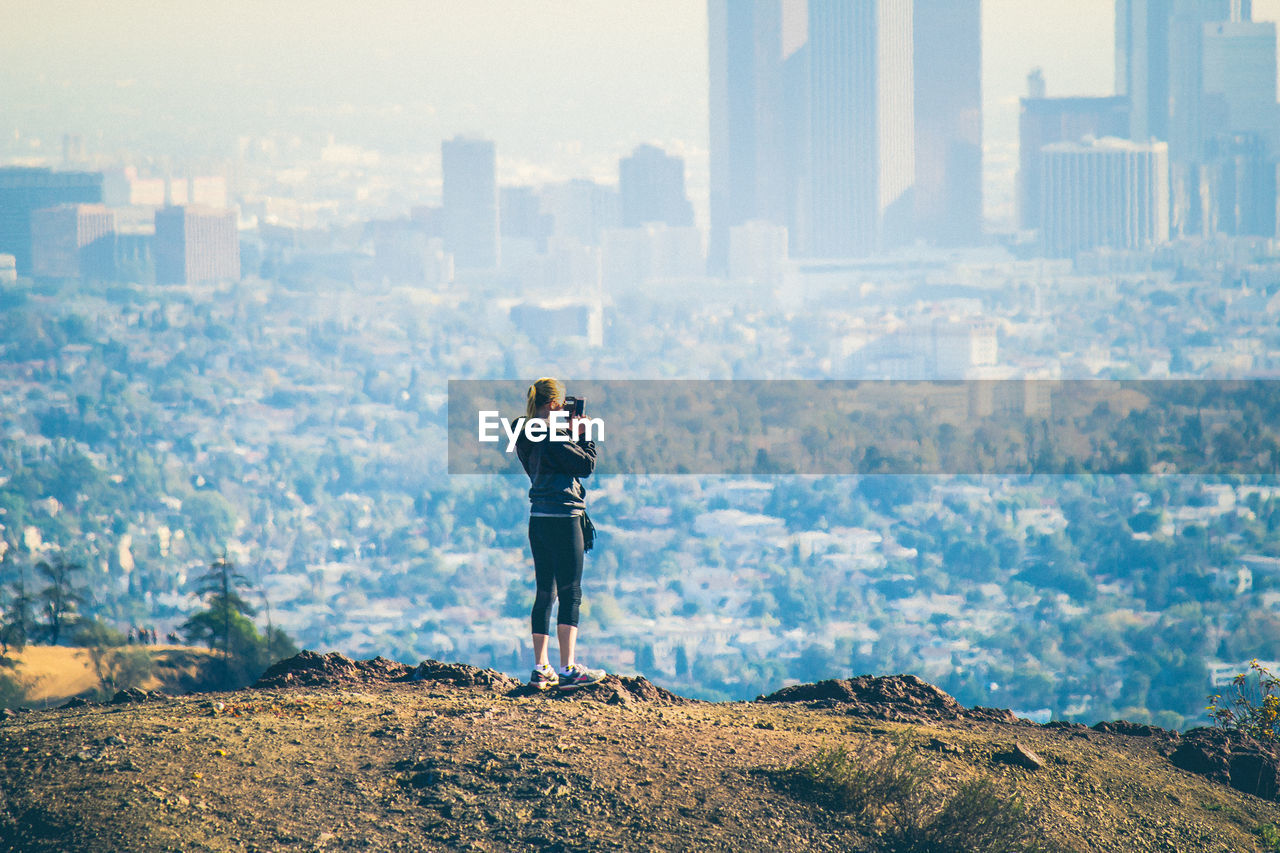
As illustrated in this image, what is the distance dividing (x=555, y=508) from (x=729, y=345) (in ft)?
292

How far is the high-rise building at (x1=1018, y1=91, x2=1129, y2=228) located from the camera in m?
128

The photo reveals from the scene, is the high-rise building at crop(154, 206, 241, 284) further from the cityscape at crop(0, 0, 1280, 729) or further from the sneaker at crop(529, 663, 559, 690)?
the sneaker at crop(529, 663, 559, 690)

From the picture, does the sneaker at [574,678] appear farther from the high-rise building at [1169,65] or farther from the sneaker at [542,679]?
the high-rise building at [1169,65]

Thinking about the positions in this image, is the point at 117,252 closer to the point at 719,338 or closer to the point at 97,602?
the point at 719,338

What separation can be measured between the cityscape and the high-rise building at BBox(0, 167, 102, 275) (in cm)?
22

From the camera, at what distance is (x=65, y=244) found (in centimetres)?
9831

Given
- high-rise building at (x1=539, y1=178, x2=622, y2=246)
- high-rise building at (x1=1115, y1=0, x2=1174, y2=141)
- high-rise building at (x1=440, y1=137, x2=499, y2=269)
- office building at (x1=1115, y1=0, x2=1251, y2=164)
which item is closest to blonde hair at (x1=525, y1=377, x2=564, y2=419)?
high-rise building at (x1=440, y1=137, x2=499, y2=269)

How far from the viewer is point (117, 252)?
99875 mm

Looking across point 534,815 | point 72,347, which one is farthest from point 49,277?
point 534,815

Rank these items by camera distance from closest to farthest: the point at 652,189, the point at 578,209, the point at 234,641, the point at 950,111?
the point at 234,641
the point at 578,209
the point at 652,189
the point at 950,111

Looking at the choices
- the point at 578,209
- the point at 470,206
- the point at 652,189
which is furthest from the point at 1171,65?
the point at 470,206

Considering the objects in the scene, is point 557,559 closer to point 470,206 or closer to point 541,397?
point 541,397

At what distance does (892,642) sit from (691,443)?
20916mm

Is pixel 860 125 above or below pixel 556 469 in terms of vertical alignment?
above
